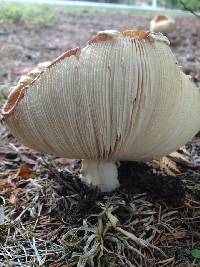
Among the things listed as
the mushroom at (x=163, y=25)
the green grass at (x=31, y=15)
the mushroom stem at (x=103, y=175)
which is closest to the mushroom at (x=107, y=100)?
the mushroom stem at (x=103, y=175)

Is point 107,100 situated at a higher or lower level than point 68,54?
lower

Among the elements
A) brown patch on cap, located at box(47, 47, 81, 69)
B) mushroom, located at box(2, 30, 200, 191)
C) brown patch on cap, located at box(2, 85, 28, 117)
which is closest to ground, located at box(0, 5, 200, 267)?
mushroom, located at box(2, 30, 200, 191)

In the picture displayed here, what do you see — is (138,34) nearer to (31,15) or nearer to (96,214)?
(96,214)

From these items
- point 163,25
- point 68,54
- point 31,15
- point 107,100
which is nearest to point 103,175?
point 107,100

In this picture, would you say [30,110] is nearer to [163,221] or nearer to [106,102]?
[106,102]

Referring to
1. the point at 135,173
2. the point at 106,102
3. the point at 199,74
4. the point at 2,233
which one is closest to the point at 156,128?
the point at 106,102

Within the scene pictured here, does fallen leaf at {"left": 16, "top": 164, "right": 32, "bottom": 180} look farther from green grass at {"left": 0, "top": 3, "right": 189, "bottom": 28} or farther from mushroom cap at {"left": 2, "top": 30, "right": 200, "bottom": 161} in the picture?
green grass at {"left": 0, "top": 3, "right": 189, "bottom": 28}

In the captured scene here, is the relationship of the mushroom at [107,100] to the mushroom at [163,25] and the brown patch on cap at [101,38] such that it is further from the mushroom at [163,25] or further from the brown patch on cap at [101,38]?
the mushroom at [163,25]
